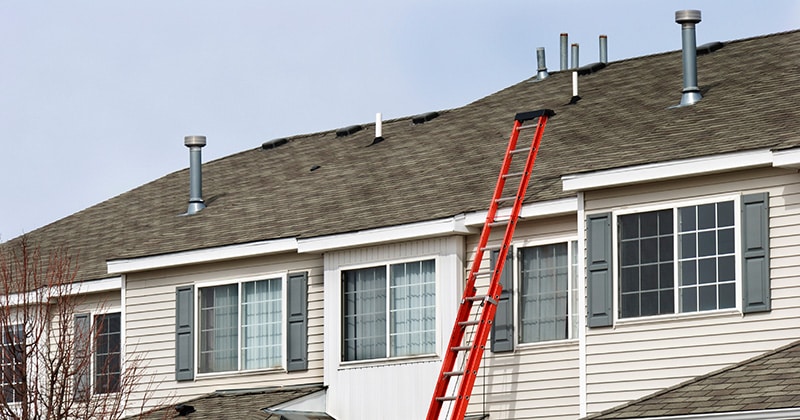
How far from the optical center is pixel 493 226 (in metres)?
22.8

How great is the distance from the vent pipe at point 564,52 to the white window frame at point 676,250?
44.3ft

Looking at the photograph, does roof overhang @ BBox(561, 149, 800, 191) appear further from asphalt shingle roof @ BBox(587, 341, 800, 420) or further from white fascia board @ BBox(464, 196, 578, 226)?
asphalt shingle roof @ BBox(587, 341, 800, 420)

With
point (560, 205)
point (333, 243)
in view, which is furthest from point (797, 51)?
point (333, 243)

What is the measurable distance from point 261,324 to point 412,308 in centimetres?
317

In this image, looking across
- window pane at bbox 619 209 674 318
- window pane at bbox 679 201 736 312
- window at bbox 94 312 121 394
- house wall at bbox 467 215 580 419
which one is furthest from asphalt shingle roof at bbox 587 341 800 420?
window at bbox 94 312 121 394

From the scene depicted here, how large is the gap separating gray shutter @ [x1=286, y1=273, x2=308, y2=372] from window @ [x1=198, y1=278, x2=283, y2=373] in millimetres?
293

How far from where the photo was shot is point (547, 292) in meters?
22.3

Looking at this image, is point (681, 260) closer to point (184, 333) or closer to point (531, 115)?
point (531, 115)

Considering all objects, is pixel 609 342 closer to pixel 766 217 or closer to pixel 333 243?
pixel 766 217

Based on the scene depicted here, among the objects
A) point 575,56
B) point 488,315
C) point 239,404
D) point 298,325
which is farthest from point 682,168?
point 575,56

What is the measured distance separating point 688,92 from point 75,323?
1144cm

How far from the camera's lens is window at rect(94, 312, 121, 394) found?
91.2ft

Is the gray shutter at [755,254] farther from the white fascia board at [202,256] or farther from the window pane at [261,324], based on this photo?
the window pane at [261,324]

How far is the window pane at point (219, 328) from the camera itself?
86.1ft
